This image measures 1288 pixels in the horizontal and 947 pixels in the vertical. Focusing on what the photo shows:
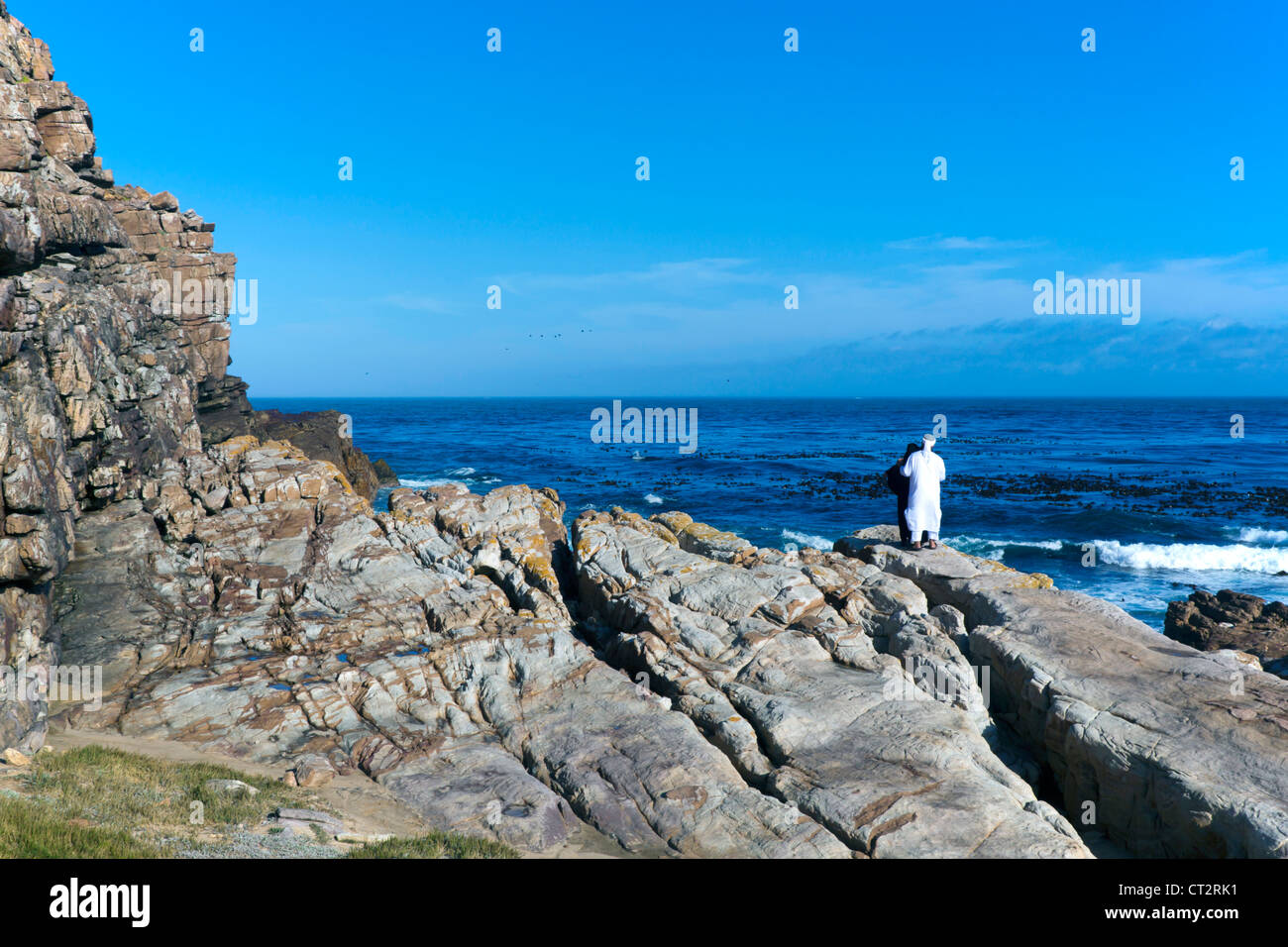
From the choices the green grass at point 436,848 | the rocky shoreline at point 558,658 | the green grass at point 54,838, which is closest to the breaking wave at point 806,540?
the rocky shoreline at point 558,658

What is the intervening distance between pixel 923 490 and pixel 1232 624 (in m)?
11.4

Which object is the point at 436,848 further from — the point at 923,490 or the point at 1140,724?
the point at 923,490

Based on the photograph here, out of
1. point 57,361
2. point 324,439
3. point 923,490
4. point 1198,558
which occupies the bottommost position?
point 1198,558

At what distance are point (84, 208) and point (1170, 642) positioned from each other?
31277mm

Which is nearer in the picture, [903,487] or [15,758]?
[15,758]

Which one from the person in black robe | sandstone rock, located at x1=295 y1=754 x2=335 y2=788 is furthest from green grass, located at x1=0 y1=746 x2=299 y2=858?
the person in black robe

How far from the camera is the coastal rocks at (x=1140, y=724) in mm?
9648

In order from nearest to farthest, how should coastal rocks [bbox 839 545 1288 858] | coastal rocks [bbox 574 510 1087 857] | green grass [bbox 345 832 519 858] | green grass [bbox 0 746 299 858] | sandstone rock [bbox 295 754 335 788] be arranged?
green grass [bbox 0 746 299 858], green grass [bbox 345 832 519 858], coastal rocks [bbox 839 545 1288 858], coastal rocks [bbox 574 510 1087 857], sandstone rock [bbox 295 754 335 788]

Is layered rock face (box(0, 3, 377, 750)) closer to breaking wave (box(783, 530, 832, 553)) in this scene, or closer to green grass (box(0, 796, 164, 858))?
green grass (box(0, 796, 164, 858))

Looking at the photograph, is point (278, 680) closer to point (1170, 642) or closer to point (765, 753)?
point (765, 753)

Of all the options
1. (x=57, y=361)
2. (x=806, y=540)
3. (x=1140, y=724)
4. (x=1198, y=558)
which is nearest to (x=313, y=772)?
(x=1140, y=724)

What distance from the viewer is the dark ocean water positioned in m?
34.3

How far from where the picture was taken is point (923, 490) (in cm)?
1888

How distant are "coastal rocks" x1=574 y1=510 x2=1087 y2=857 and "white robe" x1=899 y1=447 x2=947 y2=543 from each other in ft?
7.33
